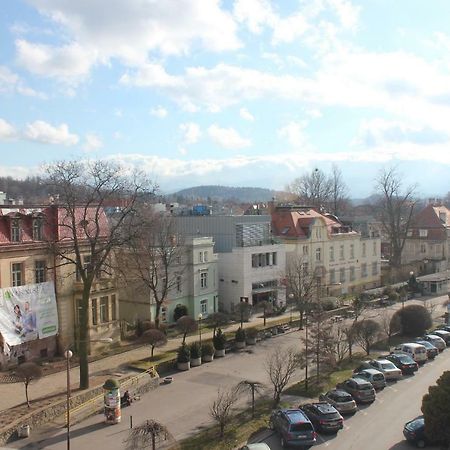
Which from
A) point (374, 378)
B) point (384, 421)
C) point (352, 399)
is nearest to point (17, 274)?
point (352, 399)

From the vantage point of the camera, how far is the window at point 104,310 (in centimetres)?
4162

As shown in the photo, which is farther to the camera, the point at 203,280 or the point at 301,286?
the point at 301,286

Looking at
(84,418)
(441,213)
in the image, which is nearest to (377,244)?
(441,213)

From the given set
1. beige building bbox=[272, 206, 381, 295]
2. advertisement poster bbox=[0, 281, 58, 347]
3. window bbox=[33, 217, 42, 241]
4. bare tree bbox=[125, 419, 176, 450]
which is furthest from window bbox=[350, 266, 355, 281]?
bare tree bbox=[125, 419, 176, 450]

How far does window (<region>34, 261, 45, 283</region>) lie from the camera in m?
37.0

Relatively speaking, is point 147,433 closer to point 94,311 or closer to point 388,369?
point 388,369

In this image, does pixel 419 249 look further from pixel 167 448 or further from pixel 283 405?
pixel 167 448

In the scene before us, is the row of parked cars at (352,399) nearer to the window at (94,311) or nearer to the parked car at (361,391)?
the parked car at (361,391)

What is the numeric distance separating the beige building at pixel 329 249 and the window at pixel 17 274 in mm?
33648

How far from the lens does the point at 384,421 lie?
28406 mm

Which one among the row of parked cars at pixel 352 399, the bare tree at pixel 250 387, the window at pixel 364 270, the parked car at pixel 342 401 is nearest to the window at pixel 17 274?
the bare tree at pixel 250 387

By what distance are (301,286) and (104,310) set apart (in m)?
21.5

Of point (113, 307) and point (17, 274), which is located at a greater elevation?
point (17, 274)

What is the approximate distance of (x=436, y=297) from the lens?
6881cm
